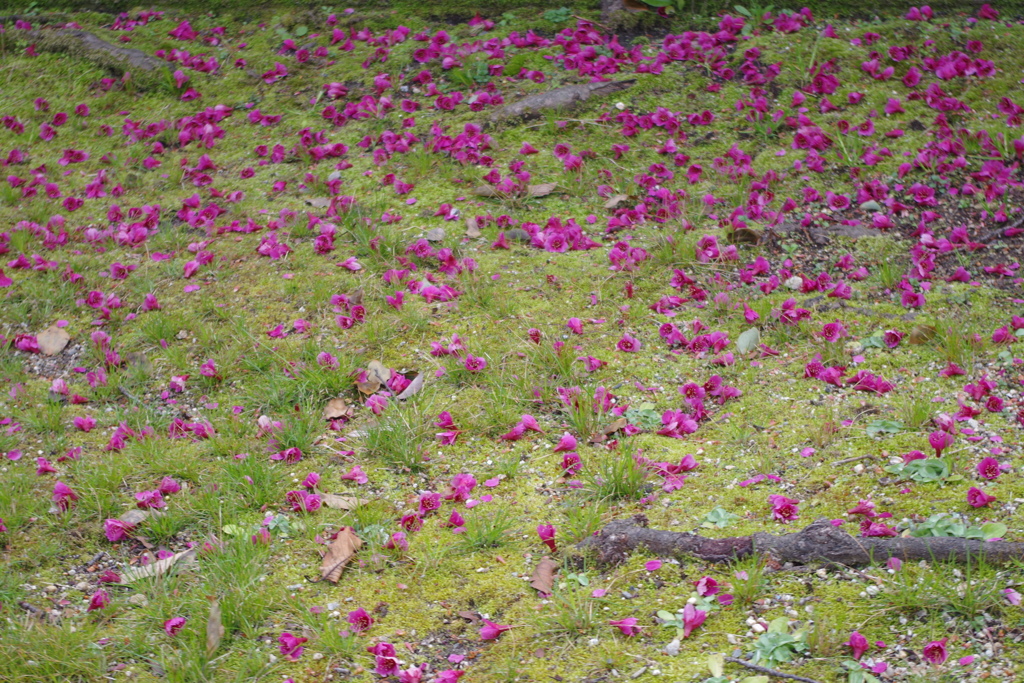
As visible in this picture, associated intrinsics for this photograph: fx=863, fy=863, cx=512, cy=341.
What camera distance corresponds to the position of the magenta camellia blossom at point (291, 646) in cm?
287

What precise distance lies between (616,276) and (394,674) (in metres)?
2.83

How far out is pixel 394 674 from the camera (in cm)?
280

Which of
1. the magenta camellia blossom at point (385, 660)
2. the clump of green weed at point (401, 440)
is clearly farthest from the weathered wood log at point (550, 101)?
the magenta camellia blossom at point (385, 660)

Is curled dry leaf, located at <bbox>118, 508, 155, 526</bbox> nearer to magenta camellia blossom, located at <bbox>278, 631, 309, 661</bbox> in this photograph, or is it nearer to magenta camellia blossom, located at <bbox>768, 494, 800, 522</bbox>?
magenta camellia blossom, located at <bbox>278, 631, 309, 661</bbox>

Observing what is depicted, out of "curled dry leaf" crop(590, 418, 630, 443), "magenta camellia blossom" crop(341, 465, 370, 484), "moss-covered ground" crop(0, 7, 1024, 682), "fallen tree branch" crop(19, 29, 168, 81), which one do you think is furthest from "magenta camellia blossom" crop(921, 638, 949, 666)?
"fallen tree branch" crop(19, 29, 168, 81)

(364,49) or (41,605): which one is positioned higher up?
(364,49)

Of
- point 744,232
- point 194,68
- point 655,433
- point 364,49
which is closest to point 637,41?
point 364,49

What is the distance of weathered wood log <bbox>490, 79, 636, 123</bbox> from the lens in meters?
6.40

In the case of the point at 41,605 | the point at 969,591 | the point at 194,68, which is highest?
the point at 194,68

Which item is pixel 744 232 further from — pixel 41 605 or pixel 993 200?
pixel 41 605

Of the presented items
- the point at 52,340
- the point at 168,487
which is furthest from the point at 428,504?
the point at 52,340

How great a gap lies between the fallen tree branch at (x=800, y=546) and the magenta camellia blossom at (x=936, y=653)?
335mm

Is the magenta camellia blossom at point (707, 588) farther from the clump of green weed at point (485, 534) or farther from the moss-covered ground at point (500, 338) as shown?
the clump of green weed at point (485, 534)

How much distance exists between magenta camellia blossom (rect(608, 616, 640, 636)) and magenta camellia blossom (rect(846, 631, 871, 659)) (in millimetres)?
662
